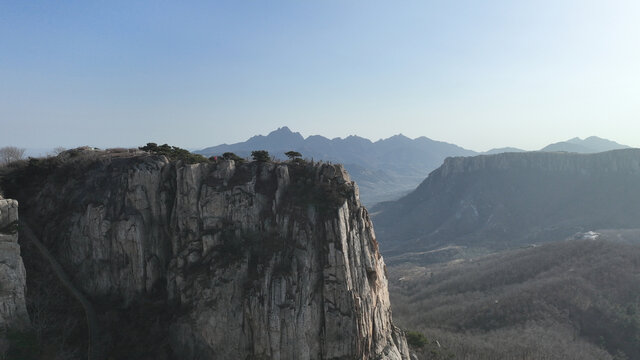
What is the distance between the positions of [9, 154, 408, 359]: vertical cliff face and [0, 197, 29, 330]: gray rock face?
21.7 feet

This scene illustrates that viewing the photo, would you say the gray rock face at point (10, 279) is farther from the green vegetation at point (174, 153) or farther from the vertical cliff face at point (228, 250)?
the green vegetation at point (174, 153)

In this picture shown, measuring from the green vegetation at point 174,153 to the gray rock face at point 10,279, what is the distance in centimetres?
1688

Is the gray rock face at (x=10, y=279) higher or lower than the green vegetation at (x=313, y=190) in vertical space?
lower

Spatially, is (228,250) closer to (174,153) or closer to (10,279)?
(174,153)

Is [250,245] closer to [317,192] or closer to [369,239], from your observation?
[317,192]

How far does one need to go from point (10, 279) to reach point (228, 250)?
18.9 meters

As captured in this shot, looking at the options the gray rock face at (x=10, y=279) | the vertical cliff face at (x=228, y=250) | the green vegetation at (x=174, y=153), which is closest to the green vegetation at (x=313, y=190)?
the vertical cliff face at (x=228, y=250)

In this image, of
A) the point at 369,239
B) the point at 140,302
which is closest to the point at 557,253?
the point at 369,239

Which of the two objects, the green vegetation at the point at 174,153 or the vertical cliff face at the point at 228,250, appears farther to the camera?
the green vegetation at the point at 174,153

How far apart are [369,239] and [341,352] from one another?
43.9ft

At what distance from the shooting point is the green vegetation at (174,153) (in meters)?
45.1

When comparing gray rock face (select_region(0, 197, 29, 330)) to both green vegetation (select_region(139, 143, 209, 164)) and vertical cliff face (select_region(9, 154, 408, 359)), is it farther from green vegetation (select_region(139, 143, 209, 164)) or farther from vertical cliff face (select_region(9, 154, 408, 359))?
green vegetation (select_region(139, 143, 209, 164))

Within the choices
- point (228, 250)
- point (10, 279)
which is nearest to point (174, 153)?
point (228, 250)

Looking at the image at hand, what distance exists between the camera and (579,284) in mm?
107812
